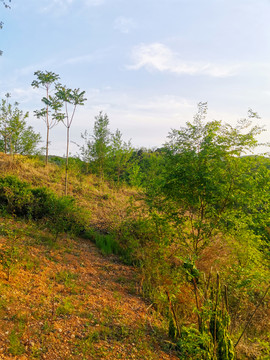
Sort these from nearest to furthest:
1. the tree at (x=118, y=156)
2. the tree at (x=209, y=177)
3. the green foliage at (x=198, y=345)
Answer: the green foliage at (x=198, y=345)
the tree at (x=209, y=177)
the tree at (x=118, y=156)

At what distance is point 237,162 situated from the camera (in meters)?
4.30

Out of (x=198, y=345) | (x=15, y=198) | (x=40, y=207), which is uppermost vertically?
(x=15, y=198)

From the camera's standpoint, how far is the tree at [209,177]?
4.28m

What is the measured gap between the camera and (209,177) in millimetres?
4180

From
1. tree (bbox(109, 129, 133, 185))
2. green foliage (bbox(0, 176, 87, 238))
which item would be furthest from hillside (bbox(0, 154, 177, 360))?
tree (bbox(109, 129, 133, 185))

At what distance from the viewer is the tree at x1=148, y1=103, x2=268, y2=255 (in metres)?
4.28

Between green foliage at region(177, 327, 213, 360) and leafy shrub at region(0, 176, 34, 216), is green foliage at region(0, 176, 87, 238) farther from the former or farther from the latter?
green foliage at region(177, 327, 213, 360)

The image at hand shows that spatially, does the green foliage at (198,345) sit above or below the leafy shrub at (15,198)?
below

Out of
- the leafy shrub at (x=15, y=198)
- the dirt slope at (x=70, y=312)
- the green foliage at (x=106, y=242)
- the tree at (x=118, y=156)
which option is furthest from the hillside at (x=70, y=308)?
the tree at (x=118, y=156)

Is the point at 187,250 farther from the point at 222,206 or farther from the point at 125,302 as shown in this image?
the point at 125,302

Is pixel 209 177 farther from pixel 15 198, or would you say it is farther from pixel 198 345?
pixel 15 198

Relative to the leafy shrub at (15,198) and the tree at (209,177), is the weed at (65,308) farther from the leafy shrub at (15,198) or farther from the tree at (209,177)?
the leafy shrub at (15,198)

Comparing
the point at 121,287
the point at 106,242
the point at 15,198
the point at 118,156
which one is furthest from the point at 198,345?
the point at 118,156

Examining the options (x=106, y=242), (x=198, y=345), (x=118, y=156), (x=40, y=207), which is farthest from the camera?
(x=118, y=156)
